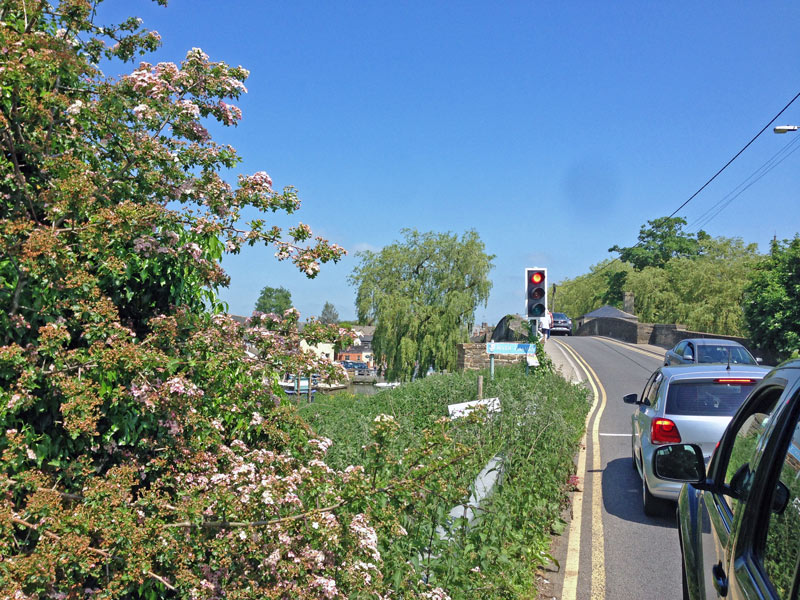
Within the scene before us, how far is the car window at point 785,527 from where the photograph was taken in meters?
2.04

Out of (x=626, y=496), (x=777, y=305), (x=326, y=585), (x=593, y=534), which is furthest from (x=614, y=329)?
(x=326, y=585)

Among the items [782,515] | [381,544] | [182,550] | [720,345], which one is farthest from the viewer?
[720,345]

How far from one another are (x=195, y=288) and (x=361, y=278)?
40.7m

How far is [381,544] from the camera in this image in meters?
4.63

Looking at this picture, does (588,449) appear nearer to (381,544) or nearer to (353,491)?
(381,544)

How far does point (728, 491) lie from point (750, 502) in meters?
0.42

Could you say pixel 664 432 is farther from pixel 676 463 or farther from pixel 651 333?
pixel 651 333

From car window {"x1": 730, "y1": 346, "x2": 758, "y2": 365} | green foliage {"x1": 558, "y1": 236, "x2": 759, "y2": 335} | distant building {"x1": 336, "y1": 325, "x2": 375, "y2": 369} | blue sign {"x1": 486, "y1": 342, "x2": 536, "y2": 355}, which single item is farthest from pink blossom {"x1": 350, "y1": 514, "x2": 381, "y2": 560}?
green foliage {"x1": 558, "y1": 236, "x2": 759, "y2": 335}

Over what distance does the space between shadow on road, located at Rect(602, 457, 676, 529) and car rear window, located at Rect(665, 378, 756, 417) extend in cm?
120

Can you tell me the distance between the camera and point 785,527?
2.19 m

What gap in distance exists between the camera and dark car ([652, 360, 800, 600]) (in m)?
2.20

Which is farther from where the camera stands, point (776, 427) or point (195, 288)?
point (195, 288)

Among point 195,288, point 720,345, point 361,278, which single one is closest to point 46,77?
point 195,288

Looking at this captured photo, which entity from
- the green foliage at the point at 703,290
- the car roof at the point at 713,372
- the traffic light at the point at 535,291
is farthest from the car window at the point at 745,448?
the green foliage at the point at 703,290
